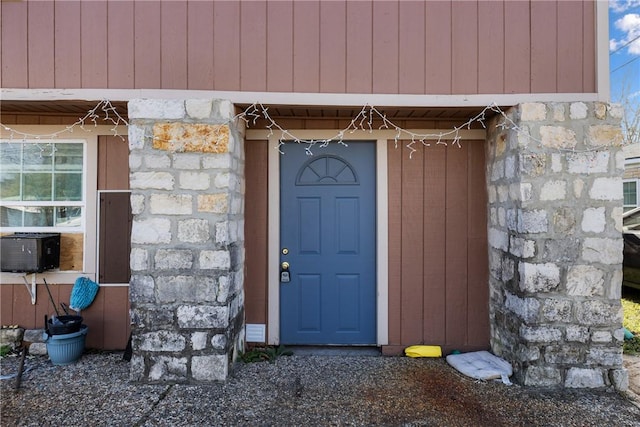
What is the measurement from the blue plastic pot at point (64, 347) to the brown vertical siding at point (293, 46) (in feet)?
7.47

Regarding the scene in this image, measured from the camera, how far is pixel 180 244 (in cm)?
350

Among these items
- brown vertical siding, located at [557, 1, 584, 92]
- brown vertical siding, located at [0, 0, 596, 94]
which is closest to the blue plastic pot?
brown vertical siding, located at [0, 0, 596, 94]

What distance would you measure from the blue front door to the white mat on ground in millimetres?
897

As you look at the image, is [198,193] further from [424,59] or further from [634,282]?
[634,282]

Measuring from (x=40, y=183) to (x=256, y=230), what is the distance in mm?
2281

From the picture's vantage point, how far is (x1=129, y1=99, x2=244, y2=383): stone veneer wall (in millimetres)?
3480

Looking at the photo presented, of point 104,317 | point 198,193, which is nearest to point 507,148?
point 198,193

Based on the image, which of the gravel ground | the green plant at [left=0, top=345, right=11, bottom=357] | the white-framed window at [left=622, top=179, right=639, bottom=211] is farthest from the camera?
the white-framed window at [left=622, top=179, right=639, bottom=211]

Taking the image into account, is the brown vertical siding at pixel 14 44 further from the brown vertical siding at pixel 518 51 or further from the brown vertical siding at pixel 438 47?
the brown vertical siding at pixel 518 51

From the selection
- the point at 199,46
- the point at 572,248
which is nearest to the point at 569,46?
the point at 572,248

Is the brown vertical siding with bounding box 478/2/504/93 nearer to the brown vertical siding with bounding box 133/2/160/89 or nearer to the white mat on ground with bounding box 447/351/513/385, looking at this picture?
the white mat on ground with bounding box 447/351/513/385

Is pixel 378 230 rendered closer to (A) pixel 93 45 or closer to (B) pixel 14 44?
(A) pixel 93 45

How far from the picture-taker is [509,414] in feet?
10.1

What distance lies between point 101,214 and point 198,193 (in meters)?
1.43
